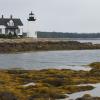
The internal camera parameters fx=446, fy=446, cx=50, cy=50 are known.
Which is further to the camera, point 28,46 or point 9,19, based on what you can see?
point 9,19

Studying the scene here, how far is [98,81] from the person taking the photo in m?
26.2

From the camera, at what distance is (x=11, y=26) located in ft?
297

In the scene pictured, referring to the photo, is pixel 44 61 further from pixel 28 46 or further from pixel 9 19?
pixel 9 19

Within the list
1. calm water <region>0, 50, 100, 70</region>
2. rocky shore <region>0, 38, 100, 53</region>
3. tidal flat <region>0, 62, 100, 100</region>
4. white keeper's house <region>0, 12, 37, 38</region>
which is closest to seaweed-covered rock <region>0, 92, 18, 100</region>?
tidal flat <region>0, 62, 100, 100</region>

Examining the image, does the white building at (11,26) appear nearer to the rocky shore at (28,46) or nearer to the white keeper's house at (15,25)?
the white keeper's house at (15,25)

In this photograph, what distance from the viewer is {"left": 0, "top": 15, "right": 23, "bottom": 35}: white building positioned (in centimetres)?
9081

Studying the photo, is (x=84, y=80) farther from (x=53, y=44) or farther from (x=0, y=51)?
(x=53, y=44)

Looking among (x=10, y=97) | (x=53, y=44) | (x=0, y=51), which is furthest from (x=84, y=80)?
(x=53, y=44)

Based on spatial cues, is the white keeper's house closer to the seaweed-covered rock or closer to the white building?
the white building

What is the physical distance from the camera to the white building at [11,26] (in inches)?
3575

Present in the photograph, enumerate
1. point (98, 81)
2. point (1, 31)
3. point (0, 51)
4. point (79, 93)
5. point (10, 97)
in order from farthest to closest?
point (1, 31), point (0, 51), point (98, 81), point (79, 93), point (10, 97)

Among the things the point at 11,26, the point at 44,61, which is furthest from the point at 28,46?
the point at 44,61

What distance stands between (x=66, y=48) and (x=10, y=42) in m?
13.9

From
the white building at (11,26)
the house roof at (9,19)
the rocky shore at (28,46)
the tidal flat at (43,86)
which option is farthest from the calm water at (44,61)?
the house roof at (9,19)
